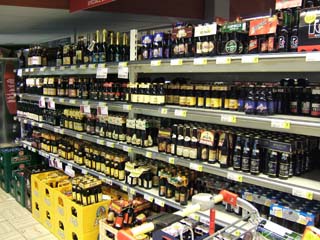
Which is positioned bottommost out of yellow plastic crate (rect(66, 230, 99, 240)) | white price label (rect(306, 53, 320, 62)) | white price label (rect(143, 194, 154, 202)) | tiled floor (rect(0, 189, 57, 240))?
tiled floor (rect(0, 189, 57, 240))

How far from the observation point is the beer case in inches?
66.5

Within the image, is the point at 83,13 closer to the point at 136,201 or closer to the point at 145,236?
the point at 136,201

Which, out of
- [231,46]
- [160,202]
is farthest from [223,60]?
[160,202]

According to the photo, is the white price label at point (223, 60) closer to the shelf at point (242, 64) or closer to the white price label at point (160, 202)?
the shelf at point (242, 64)

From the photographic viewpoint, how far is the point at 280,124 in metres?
1.89

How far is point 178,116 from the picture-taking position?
8.31 ft

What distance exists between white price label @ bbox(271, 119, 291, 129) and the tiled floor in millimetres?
2675

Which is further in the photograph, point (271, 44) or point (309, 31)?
point (271, 44)

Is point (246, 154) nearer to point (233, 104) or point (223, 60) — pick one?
point (233, 104)

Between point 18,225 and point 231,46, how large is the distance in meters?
3.16

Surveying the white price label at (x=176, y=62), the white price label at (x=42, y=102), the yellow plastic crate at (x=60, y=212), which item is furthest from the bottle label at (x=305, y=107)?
the white price label at (x=42, y=102)

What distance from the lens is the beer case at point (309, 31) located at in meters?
1.69

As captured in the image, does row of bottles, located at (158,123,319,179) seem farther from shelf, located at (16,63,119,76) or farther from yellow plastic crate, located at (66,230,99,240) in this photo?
yellow plastic crate, located at (66,230,99,240)

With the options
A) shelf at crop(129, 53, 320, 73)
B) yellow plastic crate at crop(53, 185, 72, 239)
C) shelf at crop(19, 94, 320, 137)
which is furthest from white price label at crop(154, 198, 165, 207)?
shelf at crop(129, 53, 320, 73)
